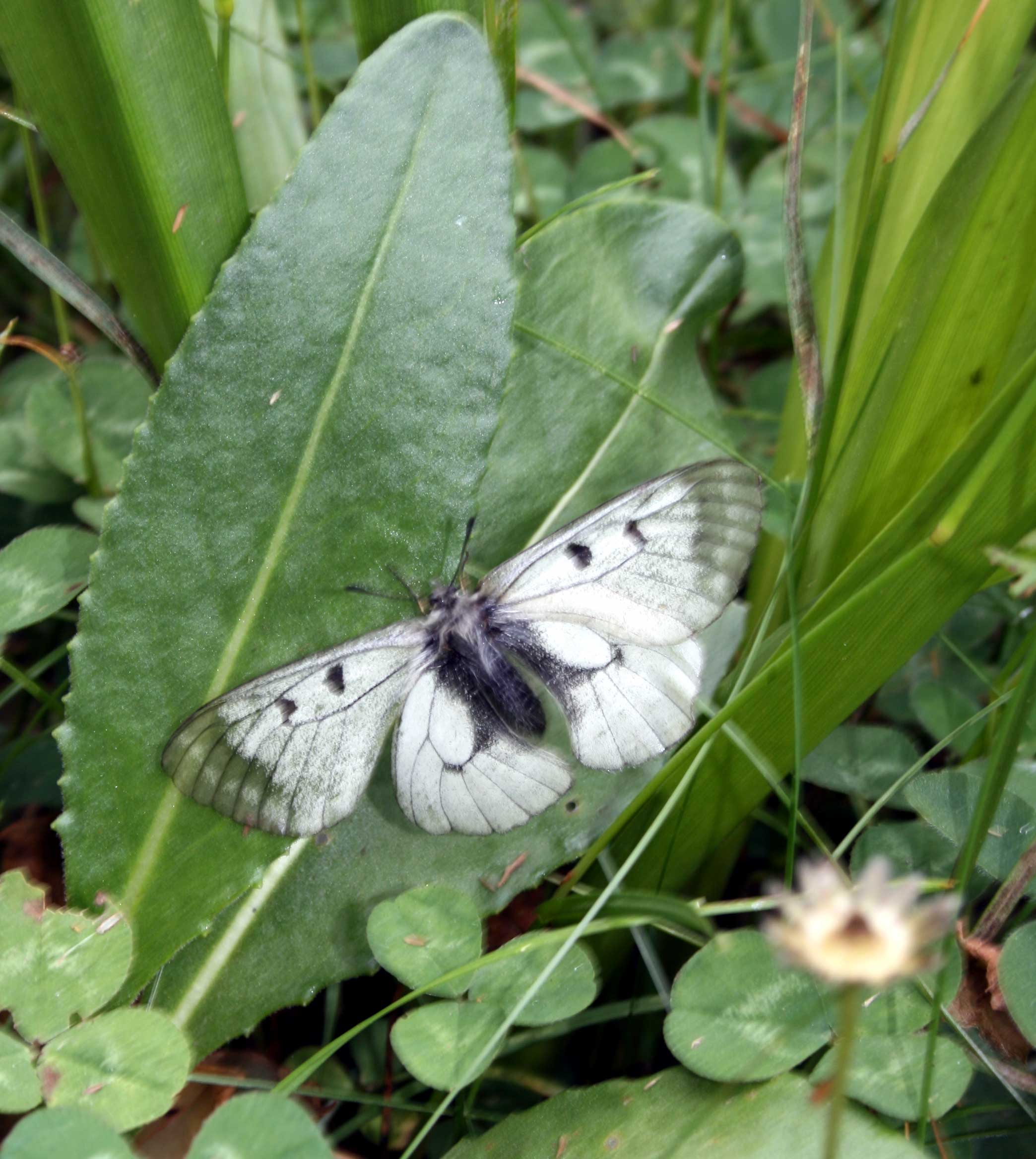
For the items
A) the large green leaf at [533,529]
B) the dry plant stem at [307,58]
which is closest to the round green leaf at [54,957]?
the large green leaf at [533,529]

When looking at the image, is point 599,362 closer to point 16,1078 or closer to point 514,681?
point 514,681

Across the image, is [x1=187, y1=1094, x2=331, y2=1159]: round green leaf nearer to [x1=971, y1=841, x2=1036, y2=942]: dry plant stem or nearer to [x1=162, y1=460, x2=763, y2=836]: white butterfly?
[x1=162, y1=460, x2=763, y2=836]: white butterfly

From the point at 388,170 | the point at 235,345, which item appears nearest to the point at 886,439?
the point at 388,170

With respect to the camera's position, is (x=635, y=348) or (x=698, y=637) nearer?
(x=698, y=637)

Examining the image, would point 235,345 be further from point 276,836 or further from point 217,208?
point 276,836

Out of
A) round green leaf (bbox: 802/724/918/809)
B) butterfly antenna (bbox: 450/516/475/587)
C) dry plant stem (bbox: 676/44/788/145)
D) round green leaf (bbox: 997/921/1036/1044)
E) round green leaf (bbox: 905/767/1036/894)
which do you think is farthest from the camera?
dry plant stem (bbox: 676/44/788/145)

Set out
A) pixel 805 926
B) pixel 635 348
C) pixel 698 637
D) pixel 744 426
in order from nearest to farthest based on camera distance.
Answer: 1. pixel 805 926
2. pixel 698 637
3. pixel 635 348
4. pixel 744 426

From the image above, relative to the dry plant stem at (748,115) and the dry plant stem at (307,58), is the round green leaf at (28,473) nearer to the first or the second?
the dry plant stem at (307,58)

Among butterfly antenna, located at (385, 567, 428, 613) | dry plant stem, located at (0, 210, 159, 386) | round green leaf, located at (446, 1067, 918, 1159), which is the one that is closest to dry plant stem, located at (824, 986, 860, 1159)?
round green leaf, located at (446, 1067, 918, 1159)
